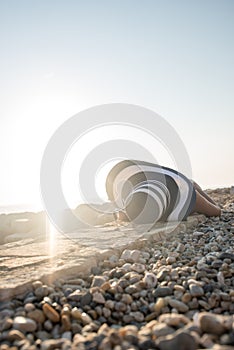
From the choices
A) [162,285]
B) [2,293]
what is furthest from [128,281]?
[2,293]

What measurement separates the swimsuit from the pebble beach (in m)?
1.58

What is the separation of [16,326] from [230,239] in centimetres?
239

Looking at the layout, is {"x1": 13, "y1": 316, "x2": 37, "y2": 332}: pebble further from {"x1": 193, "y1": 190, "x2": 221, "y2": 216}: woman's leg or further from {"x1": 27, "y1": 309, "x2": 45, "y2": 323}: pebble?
{"x1": 193, "y1": 190, "x2": 221, "y2": 216}: woman's leg

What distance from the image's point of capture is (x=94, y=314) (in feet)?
5.41

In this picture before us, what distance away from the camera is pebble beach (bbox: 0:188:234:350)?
3.70 ft

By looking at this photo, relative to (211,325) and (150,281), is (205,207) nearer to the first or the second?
(150,281)

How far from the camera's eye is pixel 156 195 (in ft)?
13.6

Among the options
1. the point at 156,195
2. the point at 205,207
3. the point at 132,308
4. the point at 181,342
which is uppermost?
the point at 156,195

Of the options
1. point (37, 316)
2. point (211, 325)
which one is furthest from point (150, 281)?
point (211, 325)

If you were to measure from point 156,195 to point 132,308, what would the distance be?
247cm

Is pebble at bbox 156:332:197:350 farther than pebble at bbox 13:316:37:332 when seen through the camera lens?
No

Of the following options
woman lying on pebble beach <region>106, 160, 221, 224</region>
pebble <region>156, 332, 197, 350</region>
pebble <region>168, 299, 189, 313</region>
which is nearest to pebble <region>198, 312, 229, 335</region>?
pebble <region>156, 332, 197, 350</region>

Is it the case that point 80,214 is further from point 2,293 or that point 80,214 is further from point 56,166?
point 2,293

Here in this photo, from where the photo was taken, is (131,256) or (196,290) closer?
(196,290)
